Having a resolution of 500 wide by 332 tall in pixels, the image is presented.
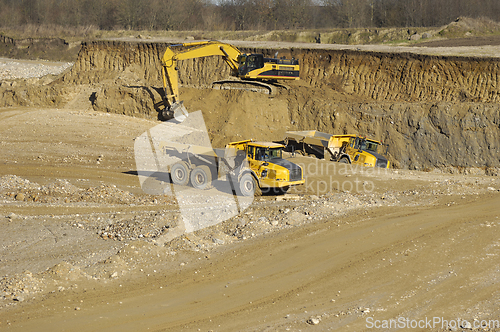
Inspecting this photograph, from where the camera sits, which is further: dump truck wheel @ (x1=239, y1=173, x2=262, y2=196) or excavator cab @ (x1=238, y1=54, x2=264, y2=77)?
excavator cab @ (x1=238, y1=54, x2=264, y2=77)

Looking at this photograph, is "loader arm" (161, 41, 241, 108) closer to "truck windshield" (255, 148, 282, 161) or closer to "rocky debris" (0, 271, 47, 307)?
"truck windshield" (255, 148, 282, 161)

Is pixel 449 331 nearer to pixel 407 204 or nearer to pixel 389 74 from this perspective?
pixel 407 204

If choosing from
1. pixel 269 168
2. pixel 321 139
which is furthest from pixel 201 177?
pixel 321 139

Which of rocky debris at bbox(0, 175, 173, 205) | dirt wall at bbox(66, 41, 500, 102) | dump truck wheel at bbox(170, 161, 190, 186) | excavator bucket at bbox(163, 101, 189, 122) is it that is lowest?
rocky debris at bbox(0, 175, 173, 205)

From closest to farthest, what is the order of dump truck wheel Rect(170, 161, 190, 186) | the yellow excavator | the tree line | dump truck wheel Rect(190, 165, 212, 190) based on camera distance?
dump truck wheel Rect(190, 165, 212, 190)
dump truck wheel Rect(170, 161, 190, 186)
the yellow excavator
the tree line

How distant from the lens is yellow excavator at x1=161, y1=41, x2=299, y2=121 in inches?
971

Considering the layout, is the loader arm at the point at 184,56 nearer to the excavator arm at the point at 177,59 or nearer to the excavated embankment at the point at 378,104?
the excavator arm at the point at 177,59

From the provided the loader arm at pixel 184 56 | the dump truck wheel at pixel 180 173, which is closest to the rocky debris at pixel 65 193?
the dump truck wheel at pixel 180 173

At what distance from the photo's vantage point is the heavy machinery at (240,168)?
14852 millimetres

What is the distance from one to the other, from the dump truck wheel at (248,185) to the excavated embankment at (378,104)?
23.6 feet

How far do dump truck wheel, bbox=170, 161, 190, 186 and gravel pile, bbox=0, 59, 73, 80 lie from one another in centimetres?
2725

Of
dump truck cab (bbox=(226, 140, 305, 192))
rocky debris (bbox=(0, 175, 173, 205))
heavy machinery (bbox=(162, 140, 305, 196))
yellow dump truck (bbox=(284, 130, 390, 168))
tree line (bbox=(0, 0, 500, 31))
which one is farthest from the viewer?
tree line (bbox=(0, 0, 500, 31))

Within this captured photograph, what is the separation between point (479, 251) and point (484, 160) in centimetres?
1380

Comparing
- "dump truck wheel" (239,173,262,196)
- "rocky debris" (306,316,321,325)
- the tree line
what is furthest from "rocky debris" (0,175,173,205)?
the tree line
